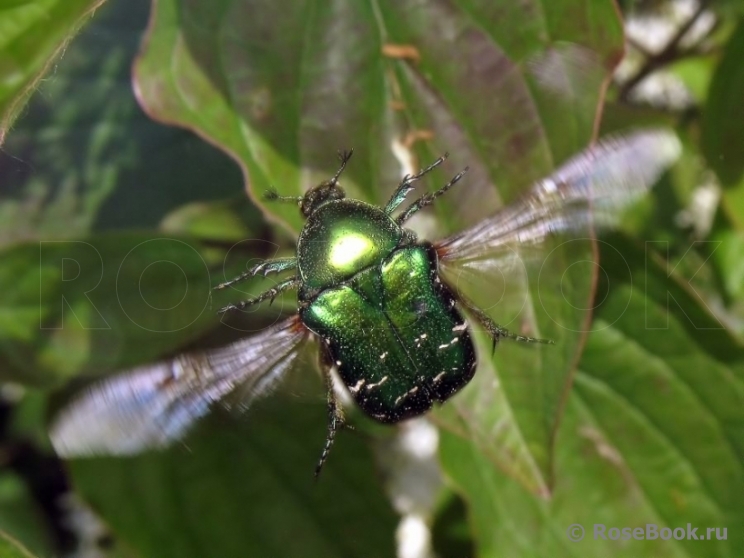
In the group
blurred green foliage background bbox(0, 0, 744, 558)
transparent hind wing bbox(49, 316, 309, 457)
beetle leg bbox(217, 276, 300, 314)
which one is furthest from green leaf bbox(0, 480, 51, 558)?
beetle leg bbox(217, 276, 300, 314)

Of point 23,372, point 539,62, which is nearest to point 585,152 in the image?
point 539,62

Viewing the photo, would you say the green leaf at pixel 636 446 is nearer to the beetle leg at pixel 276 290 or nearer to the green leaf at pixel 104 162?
the beetle leg at pixel 276 290

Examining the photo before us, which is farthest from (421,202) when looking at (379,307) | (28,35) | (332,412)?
(28,35)

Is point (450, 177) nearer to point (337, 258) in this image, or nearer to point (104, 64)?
point (337, 258)

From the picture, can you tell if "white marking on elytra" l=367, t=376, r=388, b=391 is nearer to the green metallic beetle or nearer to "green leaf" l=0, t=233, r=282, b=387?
the green metallic beetle

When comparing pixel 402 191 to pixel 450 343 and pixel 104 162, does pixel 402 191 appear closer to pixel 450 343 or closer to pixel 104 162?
pixel 450 343

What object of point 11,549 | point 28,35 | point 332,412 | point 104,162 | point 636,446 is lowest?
point 636,446
